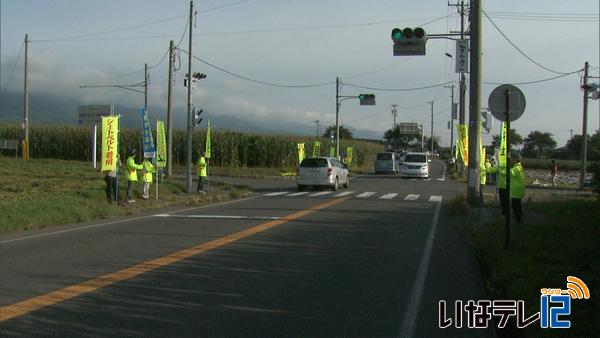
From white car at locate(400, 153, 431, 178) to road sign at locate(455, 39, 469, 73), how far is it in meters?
19.4

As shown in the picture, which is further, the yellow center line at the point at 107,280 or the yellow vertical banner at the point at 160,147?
the yellow vertical banner at the point at 160,147

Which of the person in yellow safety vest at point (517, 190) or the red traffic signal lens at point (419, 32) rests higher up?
the red traffic signal lens at point (419, 32)

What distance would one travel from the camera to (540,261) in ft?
28.1

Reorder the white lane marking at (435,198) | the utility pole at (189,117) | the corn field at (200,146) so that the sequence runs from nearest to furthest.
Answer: the white lane marking at (435,198) → the utility pole at (189,117) → the corn field at (200,146)

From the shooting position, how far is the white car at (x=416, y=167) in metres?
39.5

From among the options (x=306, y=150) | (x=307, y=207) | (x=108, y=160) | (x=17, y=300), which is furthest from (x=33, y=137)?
(x=17, y=300)

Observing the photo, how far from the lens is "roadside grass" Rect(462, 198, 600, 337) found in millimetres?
5758

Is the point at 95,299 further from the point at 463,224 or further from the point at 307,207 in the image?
the point at 307,207

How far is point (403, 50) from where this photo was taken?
18359 mm

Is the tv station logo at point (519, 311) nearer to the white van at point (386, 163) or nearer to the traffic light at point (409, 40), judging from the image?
the traffic light at point (409, 40)

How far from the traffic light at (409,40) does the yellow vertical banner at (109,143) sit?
388 inches

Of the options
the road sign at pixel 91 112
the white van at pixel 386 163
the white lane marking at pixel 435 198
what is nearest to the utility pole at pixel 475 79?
the white lane marking at pixel 435 198

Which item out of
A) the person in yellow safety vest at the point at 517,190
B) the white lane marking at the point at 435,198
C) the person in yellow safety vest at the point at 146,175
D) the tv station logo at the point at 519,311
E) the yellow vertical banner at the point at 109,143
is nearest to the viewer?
the tv station logo at the point at 519,311

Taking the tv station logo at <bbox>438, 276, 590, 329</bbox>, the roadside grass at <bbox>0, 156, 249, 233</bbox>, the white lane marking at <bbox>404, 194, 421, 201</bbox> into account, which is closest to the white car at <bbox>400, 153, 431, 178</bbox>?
the white lane marking at <bbox>404, 194, 421, 201</bbox>
